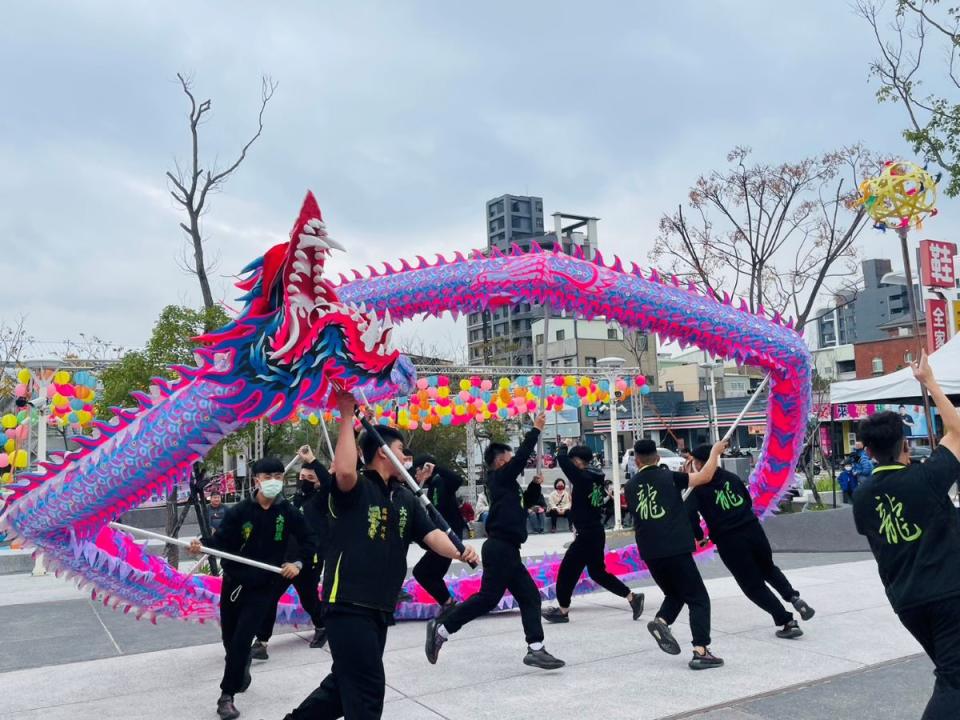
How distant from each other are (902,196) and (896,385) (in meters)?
4.51

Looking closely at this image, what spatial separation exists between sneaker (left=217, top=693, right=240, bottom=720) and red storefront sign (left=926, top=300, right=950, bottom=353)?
35.3ft

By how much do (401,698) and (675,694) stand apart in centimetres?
157

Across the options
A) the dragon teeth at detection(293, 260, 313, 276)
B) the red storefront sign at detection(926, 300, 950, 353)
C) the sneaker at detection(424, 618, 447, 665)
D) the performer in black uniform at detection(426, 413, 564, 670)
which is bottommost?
the sneaker at detection(424, 618, 447, 665)

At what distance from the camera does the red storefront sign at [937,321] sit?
1180cm

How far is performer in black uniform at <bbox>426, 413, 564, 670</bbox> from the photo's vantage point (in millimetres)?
5344

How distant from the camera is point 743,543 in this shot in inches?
233

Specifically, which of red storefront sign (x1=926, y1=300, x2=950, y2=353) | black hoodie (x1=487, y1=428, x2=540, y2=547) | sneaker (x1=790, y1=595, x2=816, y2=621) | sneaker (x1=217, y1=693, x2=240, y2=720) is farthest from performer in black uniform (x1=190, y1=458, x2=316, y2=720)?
red storefront sign (x1=926, y1=300, x2=950, y2=353)

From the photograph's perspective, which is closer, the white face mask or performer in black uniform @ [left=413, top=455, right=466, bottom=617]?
the white face mask

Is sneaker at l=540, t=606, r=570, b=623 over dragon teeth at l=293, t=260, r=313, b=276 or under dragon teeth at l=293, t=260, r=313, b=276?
under

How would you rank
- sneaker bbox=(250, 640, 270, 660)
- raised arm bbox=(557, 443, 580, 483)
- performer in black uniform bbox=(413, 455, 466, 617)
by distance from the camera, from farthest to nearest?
performer in black uniform bbox=(413, 455, 466, 617) < raised arm bbox=(557, 443, 580, 483) < sneaker bbox=(250, 640, 270, 660)

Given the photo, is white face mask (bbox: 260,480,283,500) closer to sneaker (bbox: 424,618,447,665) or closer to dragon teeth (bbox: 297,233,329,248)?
sneaker (bbox: 424,618,447,665)

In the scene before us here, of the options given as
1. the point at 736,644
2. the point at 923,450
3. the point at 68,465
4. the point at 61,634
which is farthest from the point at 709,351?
the point at 923,450

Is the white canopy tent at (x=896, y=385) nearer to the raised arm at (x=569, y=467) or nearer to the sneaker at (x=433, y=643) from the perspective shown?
the raised arm at (x=569, y=467)

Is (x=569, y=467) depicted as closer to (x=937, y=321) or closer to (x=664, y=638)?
(x=664, y=638)
